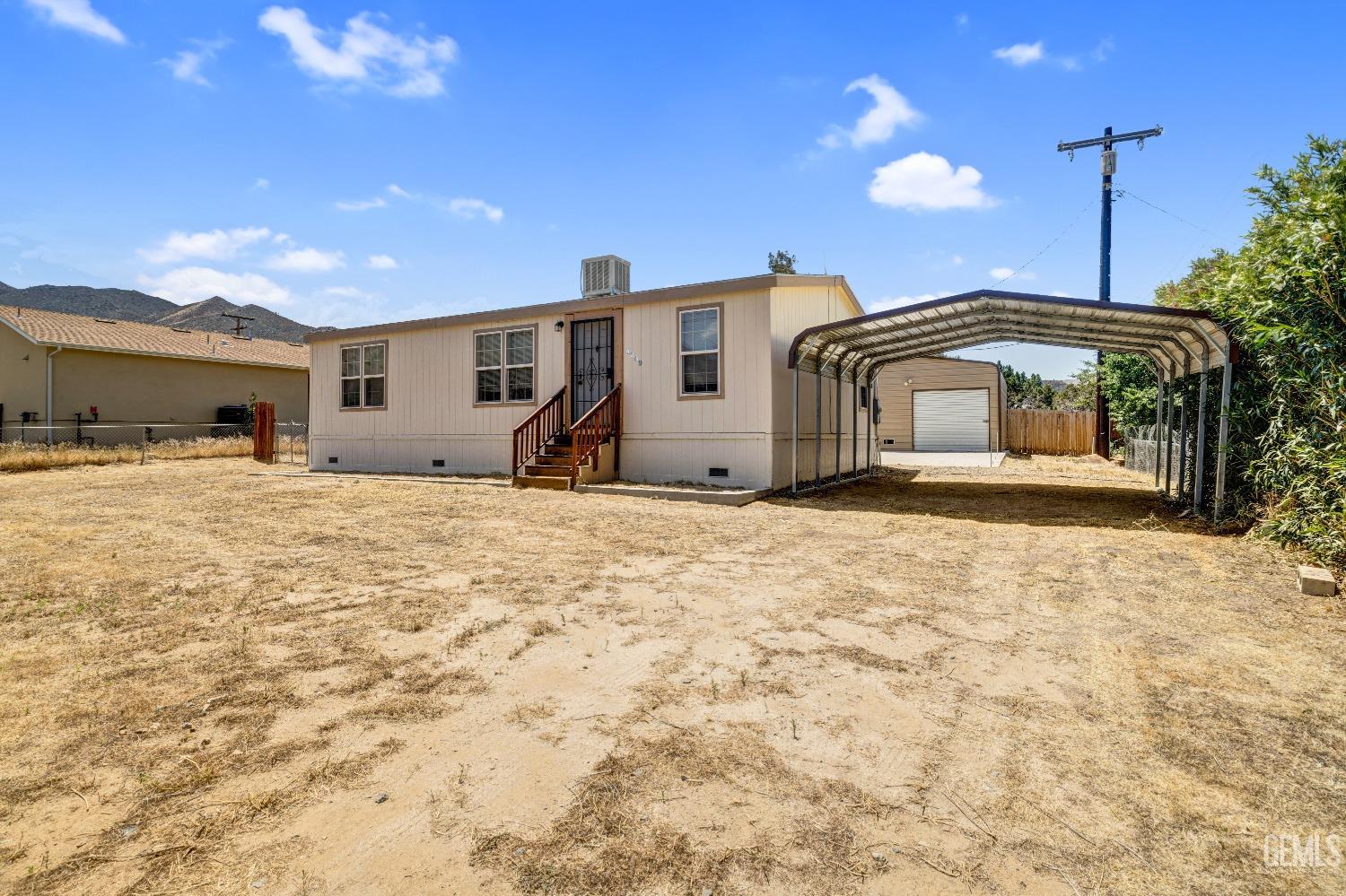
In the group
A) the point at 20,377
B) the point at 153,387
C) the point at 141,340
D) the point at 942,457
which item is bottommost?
the point at 942,457

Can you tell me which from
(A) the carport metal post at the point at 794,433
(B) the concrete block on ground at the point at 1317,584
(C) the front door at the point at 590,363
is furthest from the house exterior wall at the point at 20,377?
(B) the concrete block on ground at the point at 1317,584

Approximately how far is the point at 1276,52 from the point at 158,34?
1664 cm

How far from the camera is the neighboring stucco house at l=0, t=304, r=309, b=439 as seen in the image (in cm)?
1761

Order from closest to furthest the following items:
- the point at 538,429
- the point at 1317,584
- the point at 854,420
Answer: the point at 1317,584 < the point at 538,429 < the point at 854,420

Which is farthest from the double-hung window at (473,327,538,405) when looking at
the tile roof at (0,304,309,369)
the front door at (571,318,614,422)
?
the tile roof at (0,304,309,369)

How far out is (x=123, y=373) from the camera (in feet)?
62.1

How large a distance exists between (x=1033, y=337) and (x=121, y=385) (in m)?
24.3

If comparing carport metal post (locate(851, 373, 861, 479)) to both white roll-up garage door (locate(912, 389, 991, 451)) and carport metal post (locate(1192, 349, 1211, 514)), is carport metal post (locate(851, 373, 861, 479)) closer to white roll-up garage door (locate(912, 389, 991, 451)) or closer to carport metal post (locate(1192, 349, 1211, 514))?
carport metal post (locate(1192, 349, 1211, 514))

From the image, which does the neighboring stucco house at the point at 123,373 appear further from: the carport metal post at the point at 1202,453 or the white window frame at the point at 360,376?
the carport metal post at the point at 1202,453

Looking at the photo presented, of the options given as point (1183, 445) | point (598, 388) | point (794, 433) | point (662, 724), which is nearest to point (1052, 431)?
point (1183, 445)

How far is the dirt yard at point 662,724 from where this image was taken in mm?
1720

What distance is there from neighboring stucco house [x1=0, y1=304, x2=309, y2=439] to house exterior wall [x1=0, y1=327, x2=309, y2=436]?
0.02 m

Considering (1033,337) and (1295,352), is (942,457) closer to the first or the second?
(1033,337)

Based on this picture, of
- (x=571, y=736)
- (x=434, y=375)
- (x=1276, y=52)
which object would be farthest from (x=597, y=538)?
(x=1276, y=52)
